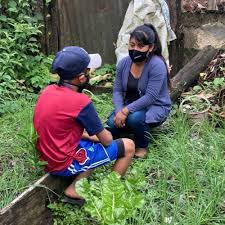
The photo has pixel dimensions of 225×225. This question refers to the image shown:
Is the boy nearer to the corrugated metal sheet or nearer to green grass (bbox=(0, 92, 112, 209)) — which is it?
green grass (bbox=(0, 92, 112, 209))

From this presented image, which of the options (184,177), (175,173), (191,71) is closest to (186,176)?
(184,177)

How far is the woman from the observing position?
14.5 feet

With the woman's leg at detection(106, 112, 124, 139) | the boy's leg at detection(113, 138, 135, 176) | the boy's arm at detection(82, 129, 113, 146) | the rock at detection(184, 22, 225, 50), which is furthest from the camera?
the rock at detection(184, 22, 225, 50)

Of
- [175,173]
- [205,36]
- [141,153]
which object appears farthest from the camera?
[205,36]

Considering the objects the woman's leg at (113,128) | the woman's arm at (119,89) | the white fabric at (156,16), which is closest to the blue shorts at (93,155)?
the woman's leg at (113,128)

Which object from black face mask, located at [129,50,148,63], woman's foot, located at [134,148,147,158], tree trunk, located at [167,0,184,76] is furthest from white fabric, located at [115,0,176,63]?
woman's foot, located at [134,148,147,158]

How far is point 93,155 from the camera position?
3746mm

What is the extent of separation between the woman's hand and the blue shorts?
634 millimetres

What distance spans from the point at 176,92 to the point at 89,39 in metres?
1.92

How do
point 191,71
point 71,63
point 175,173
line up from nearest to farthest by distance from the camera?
point 71,63, point 175,173, point 191,71

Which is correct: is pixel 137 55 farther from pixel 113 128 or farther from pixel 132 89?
pixel 113 128

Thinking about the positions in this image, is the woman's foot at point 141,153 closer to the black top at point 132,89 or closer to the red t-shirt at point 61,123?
Result: the black top at point 132,89

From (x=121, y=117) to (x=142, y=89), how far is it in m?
0.36

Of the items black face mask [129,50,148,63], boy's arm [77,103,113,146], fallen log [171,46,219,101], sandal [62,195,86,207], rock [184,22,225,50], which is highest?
black face mask [129,50,148,63]
